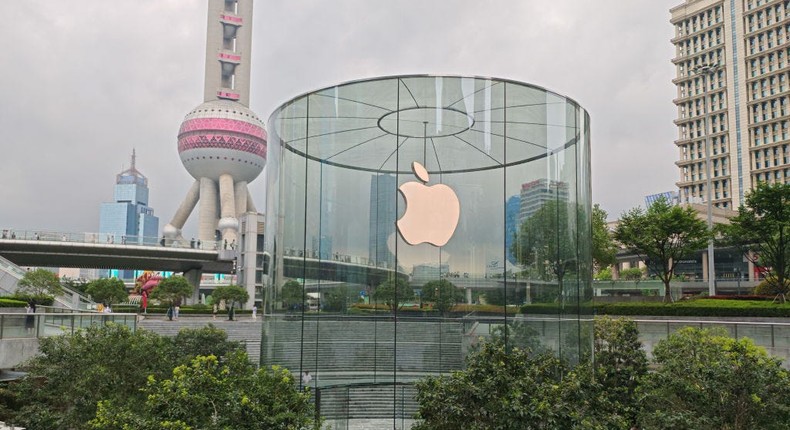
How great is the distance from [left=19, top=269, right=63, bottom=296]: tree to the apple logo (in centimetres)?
3320

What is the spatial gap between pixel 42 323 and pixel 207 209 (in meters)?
87.4

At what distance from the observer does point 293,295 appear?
13906mm

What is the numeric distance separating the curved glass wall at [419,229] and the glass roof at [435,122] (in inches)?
1.2

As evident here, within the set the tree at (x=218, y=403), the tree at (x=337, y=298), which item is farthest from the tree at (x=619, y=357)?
the tree at (x=218, y=403)

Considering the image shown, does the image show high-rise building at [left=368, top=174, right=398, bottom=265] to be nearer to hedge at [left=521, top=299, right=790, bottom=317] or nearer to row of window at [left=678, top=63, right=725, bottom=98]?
hedge at [left=521, top=299, right=790, bottom=317]

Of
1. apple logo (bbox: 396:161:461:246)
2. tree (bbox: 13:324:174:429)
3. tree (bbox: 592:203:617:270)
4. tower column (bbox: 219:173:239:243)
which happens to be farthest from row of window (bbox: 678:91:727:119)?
tree (bbox: 13:324:174:429)

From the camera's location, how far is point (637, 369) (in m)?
17.2

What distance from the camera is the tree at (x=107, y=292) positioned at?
53844mm

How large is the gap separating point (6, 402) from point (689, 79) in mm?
94382

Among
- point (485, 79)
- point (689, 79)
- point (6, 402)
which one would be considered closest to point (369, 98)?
point (485, 79)

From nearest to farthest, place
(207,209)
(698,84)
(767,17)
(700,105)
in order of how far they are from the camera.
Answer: (767,17) < (700,105) < (698,84) < (207,209)

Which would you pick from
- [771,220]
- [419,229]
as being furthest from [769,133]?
[419,229]

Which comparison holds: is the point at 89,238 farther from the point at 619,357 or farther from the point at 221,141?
the point at 619,357

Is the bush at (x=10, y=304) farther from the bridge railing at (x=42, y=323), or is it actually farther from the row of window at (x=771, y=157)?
the row of window at (x=771, y=157)
